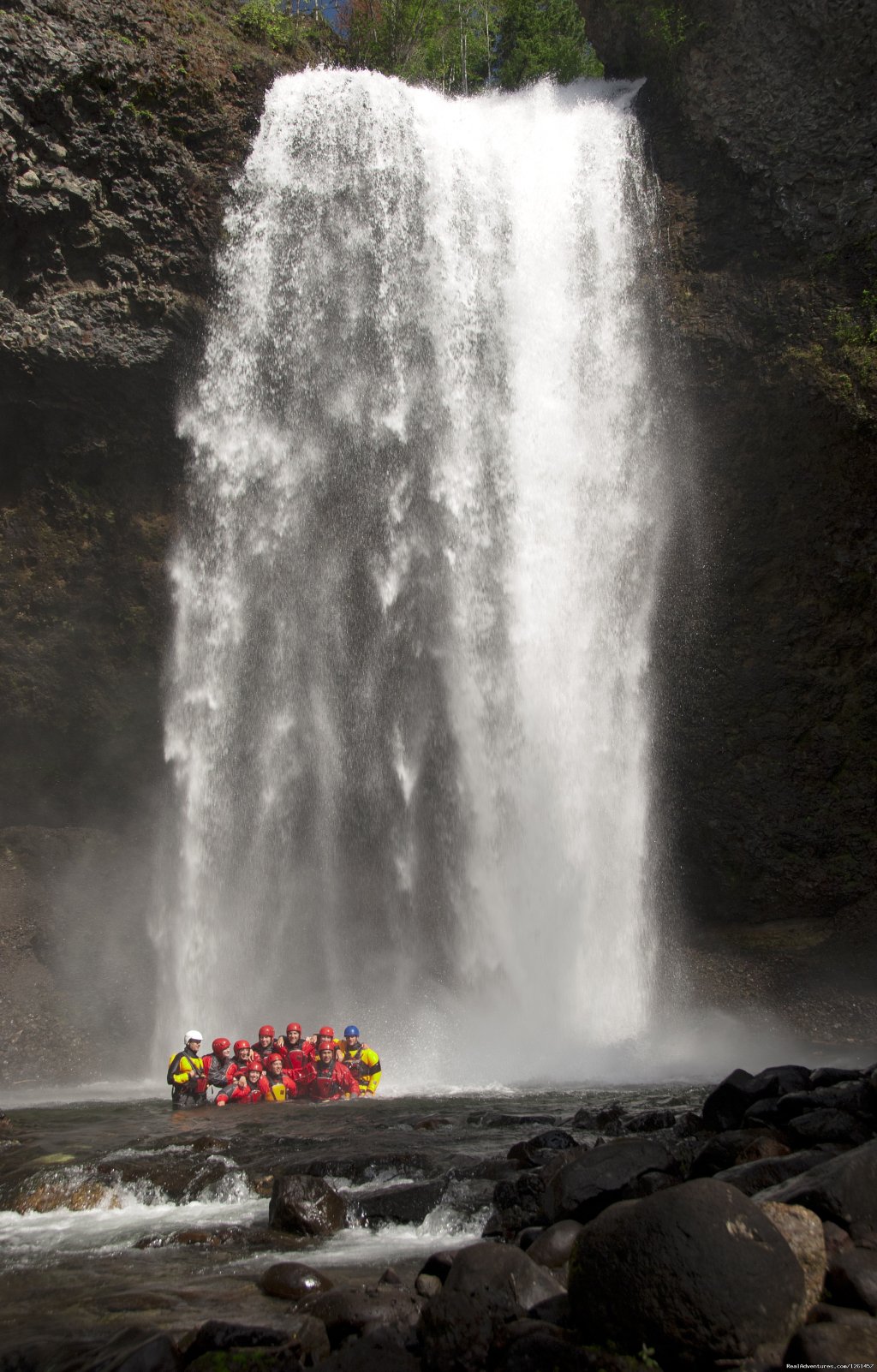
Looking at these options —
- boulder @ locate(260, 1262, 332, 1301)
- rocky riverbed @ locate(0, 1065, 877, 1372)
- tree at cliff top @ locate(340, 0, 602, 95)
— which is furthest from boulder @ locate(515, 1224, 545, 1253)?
tree at cliff top @ locate(340, 0, 602, 95)

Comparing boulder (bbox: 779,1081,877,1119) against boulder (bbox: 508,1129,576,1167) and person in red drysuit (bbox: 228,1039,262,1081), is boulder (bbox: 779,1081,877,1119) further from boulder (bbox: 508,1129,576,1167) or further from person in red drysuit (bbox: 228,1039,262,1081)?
person in red drysuit (bbox: 228,1039,262,1081)

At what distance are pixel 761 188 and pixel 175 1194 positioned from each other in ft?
64.2

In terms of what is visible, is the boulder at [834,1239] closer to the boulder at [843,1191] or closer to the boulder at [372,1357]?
the boulder at [843,1191]

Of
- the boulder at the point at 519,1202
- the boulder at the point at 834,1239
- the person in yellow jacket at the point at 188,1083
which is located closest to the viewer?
the boulder at the point at 834,1239

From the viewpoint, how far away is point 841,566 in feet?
58.0

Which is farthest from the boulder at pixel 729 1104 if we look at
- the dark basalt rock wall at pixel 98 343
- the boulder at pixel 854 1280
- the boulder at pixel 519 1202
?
the dark basalt rock wall at pixel 98 343

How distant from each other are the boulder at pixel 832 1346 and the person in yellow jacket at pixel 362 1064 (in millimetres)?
10451

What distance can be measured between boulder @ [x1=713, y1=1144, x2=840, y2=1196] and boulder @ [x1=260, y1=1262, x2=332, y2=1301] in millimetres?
2331

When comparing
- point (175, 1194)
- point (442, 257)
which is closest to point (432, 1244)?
point (175, 1194)

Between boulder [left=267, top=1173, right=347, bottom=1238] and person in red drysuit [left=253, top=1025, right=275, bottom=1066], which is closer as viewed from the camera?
boulder [left=267, top=1173, right=347, bottom=1238]

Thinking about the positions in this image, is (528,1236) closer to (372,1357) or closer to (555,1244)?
(555,1244)

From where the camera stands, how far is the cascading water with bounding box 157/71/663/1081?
1809cm

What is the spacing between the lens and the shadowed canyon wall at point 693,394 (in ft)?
58.6

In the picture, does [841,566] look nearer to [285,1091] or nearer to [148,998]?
[285,1091]
